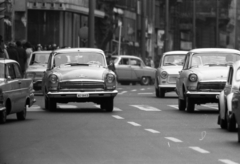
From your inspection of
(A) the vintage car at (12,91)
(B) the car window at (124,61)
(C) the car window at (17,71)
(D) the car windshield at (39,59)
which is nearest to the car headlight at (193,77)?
(A) the vintage car at (12,91)

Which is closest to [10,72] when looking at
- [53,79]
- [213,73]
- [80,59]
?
[53,79]

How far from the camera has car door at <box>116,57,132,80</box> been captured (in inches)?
2036

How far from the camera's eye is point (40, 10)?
193ft

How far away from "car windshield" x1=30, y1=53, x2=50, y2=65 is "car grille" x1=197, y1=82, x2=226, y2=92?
475 inches

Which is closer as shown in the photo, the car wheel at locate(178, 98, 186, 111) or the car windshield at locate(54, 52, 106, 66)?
the car windshield at locate(54, 52, 106, 66)

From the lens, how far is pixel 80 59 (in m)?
24.9

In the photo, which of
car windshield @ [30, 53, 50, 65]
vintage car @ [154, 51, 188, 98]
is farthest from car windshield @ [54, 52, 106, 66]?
car windshield @ [30, 53, 50, 65]

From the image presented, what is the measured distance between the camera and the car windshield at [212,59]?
24.9 meters

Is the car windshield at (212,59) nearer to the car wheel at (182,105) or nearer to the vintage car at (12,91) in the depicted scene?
the car wheel at (182,105)

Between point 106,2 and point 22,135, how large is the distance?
5360 centimetres

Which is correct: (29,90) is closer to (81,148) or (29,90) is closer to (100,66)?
(100,66)

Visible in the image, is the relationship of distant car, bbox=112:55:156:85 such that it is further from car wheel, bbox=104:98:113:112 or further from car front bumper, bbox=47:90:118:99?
car front bumper, bbox=47:90:118:99

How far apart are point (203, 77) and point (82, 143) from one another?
9.10 meters

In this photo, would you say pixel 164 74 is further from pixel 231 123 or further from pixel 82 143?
pixel 82 143
